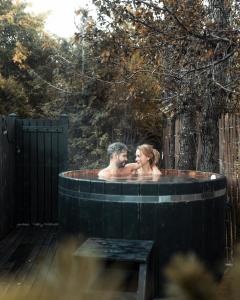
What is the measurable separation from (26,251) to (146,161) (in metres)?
1.73

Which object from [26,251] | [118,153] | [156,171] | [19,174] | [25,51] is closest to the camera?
[118,153]

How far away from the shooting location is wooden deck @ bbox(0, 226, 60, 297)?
14.2 ft

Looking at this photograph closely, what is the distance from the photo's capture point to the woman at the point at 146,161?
4.98 m

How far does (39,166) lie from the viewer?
22.2 ft

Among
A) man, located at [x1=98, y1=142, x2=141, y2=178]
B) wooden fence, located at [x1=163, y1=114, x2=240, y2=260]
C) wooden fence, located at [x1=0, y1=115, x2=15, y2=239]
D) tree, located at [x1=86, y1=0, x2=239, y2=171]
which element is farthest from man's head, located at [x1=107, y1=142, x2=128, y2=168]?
wooden fence, located at [x1=0, y1=115, x2=15, y2=239]

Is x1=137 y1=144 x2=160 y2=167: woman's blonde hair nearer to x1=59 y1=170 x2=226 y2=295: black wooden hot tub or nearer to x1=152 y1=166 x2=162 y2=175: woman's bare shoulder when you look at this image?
x1=152 y1=166 x2=162 y2=175: woman's bare shoulder

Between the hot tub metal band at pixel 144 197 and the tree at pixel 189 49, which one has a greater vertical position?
the tree at pixel 189 49

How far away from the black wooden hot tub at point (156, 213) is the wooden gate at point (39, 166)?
9.12ft

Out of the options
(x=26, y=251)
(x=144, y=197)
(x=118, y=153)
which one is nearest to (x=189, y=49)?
(x=118, y=153)

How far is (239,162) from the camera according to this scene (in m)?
4.91

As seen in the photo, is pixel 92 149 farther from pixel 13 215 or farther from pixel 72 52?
pixel 13 215

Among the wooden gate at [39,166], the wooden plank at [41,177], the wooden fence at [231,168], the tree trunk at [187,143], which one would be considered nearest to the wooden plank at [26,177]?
the wooden gate at [39,166]

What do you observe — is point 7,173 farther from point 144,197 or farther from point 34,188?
point 144,197

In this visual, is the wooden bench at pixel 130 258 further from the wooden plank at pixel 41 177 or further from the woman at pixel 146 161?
the wooden plank at pixel 41 177
